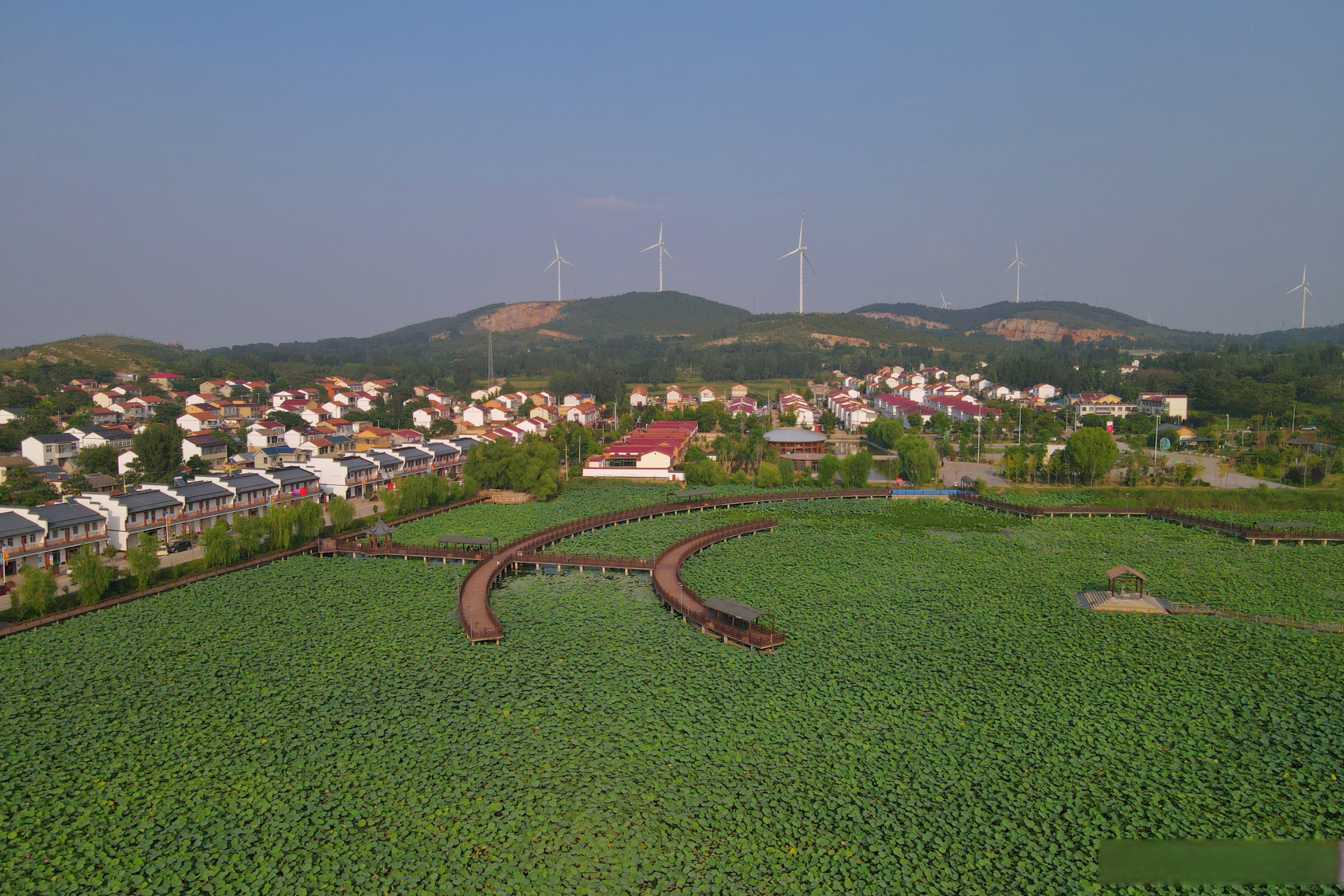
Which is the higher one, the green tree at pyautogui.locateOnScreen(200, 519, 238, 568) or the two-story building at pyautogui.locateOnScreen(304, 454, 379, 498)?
the two-story building at pyautogui.locateOnScreen(304, 454, 379, 498)

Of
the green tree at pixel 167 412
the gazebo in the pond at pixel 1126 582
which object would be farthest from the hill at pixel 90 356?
the gazebo in the pond at pixel 1126 582

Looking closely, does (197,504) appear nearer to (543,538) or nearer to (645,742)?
(543,538)

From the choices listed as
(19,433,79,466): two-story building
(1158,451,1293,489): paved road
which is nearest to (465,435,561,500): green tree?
(19,433,79,466): two-story building

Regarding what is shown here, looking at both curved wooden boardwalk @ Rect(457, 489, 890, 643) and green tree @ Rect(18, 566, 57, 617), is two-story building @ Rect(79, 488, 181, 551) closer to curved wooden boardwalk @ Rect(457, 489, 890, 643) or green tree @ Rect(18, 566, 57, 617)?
green tree @ Rect(18, 566, 57, 617)

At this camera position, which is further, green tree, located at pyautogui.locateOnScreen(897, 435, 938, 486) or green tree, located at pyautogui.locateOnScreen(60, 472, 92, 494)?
green tree, located at pyautogui.locateOnScreen(897, 435, 938, 486)

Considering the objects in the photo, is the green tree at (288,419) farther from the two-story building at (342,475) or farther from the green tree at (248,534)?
the green tree at (248,534)
